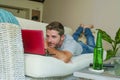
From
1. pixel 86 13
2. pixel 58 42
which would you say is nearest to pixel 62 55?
pixel 58 42

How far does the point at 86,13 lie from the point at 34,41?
2.37 metres

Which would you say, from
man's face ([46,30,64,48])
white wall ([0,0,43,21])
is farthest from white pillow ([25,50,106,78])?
white wall ([0,0,43,21])

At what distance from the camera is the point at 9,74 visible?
1298mm

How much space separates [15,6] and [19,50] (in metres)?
2.47

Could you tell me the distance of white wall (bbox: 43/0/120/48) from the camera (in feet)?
11.5

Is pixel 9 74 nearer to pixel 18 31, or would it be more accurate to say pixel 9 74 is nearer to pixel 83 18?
pixel 18 31

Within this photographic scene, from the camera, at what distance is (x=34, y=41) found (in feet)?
5.01

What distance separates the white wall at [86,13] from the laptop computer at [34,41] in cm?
222

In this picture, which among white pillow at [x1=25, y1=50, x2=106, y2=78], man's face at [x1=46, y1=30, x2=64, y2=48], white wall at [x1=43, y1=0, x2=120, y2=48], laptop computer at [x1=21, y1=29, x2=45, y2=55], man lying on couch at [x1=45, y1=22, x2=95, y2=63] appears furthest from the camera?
white wall at [x1=43, y1=0, x2=120, y2=48]

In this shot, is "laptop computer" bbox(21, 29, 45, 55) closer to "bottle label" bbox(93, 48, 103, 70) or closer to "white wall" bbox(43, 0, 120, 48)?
"bottle label" bbox(93, 48, 103, 70)

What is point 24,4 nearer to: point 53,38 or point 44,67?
point 53,38

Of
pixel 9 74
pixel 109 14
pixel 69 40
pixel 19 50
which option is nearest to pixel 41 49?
pixel 19 50

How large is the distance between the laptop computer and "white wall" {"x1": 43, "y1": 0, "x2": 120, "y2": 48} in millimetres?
2224

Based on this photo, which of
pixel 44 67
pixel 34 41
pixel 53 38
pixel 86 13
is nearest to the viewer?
pixel 44 67
